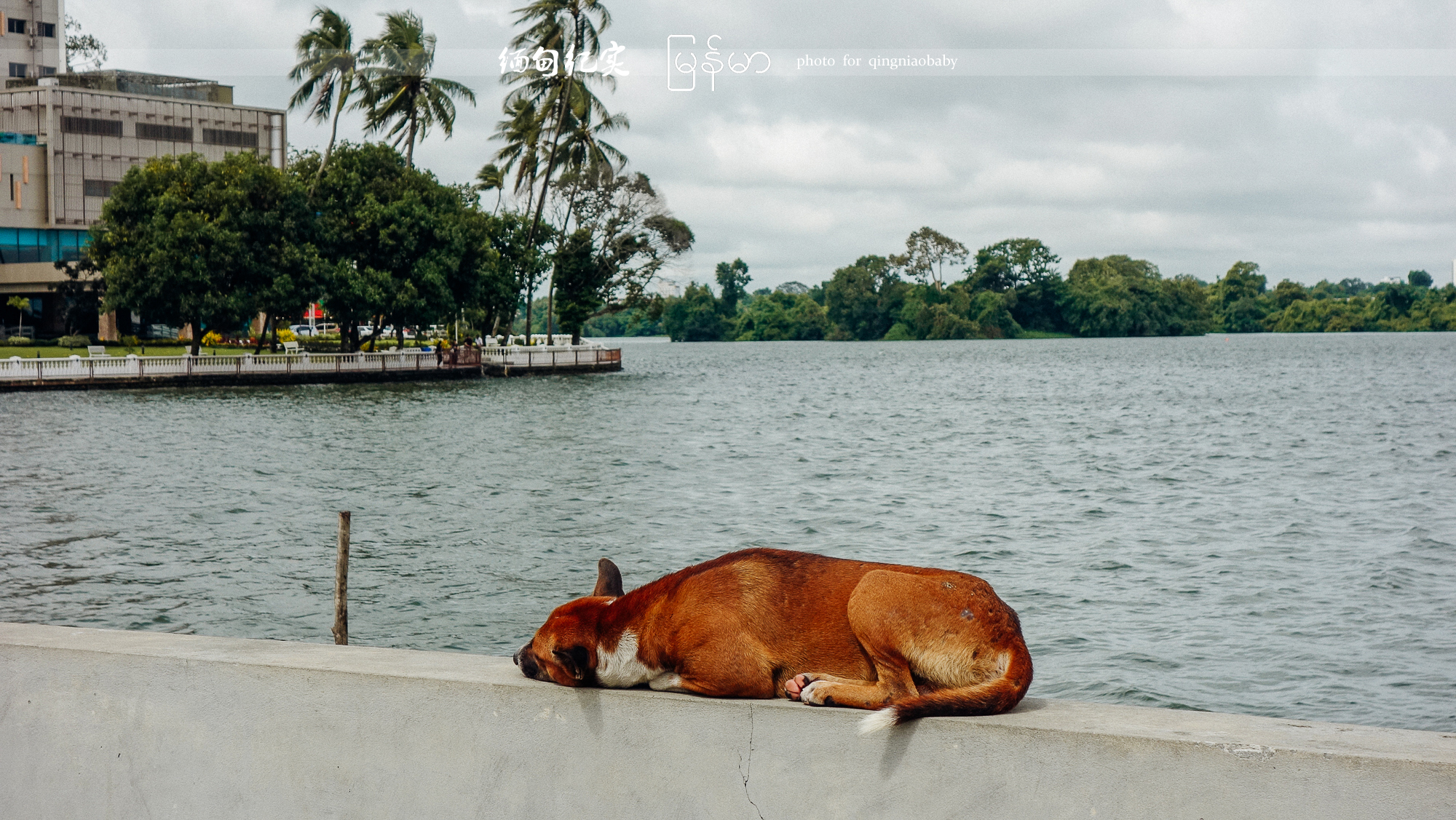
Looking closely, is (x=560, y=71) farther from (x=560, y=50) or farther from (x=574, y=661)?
(x=574, y=661)

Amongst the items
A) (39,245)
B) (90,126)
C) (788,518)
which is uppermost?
(90,126)

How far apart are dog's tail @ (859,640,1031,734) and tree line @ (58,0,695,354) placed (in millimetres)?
53817

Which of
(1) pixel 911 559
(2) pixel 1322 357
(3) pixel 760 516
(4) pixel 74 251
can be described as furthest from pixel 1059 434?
(4) pixel 74 251

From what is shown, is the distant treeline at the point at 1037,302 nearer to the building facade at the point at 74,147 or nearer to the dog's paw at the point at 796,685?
the building facade at the point at 74,147

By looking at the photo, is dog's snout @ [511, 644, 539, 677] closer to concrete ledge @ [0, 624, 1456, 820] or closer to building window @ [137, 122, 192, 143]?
concrete ledge @ [0, 624, 1456, 820]

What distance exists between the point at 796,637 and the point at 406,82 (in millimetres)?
63088

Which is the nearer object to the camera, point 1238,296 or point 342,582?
point 342,582

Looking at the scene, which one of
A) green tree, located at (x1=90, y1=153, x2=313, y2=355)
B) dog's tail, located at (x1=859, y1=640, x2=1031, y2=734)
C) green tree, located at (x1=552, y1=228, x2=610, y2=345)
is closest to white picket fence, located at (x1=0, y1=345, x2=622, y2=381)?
green tree, located at (x1=90, y1=153, x2=313, y2=355)

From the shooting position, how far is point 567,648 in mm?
3637

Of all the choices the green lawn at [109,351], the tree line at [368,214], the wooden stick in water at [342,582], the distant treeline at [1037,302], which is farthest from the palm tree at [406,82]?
the distant treeline at [1037,302]

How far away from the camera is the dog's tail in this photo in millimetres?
3195

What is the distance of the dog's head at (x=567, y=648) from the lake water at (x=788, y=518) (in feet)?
27.7

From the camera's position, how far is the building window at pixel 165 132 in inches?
3824

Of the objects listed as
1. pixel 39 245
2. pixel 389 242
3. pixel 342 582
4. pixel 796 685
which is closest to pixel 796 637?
pixel 796 685
